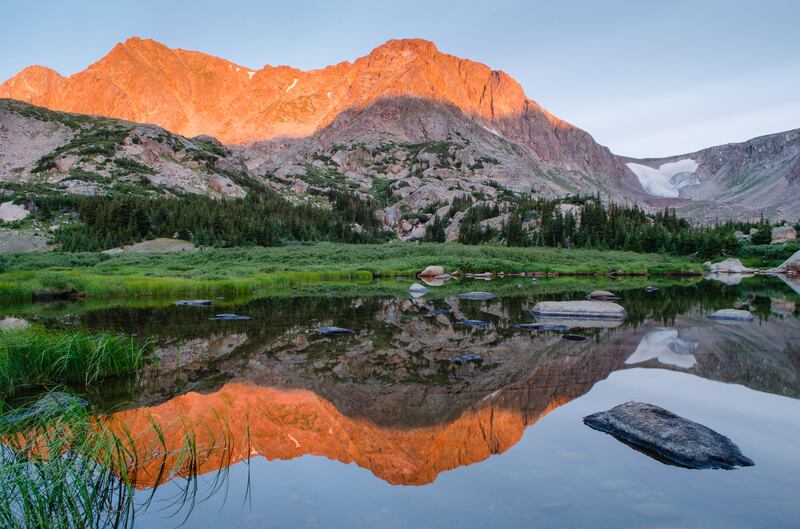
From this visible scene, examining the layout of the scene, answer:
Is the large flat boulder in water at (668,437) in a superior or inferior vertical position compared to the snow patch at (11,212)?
inferior

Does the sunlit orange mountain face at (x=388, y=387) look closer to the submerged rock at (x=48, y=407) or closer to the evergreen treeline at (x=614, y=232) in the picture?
the submerged rock at (x=48, y=407)

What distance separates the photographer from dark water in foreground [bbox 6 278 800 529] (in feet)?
18.5

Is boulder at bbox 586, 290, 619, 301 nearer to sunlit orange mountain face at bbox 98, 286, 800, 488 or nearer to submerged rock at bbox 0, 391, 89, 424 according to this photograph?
sunlit orange mountain face at bbox 98, 286, 800, 488

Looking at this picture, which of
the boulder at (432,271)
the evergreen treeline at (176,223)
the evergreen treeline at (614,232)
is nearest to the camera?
the boulder at (432,271)

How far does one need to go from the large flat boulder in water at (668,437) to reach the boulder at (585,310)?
13.6m

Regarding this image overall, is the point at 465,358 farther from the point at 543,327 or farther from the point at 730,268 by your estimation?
the point at 730,268

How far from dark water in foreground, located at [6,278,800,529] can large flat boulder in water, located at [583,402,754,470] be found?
24cm

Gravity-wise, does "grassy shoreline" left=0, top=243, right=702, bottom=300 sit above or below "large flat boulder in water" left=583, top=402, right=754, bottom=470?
below

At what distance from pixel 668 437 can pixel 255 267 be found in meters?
50.2

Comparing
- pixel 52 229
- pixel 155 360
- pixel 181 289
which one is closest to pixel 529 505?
pixel 155 360

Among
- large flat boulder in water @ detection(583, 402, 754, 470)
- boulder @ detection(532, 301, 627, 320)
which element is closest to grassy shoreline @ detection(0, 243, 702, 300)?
boulder @ detection(532, 301, 627, 320)

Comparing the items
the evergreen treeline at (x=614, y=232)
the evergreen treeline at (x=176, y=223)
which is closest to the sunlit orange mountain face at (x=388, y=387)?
the evergreen treeline at (x=176, y=223)

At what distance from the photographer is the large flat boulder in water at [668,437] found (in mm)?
6770

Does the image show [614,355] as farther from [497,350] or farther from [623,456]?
[623,456]
